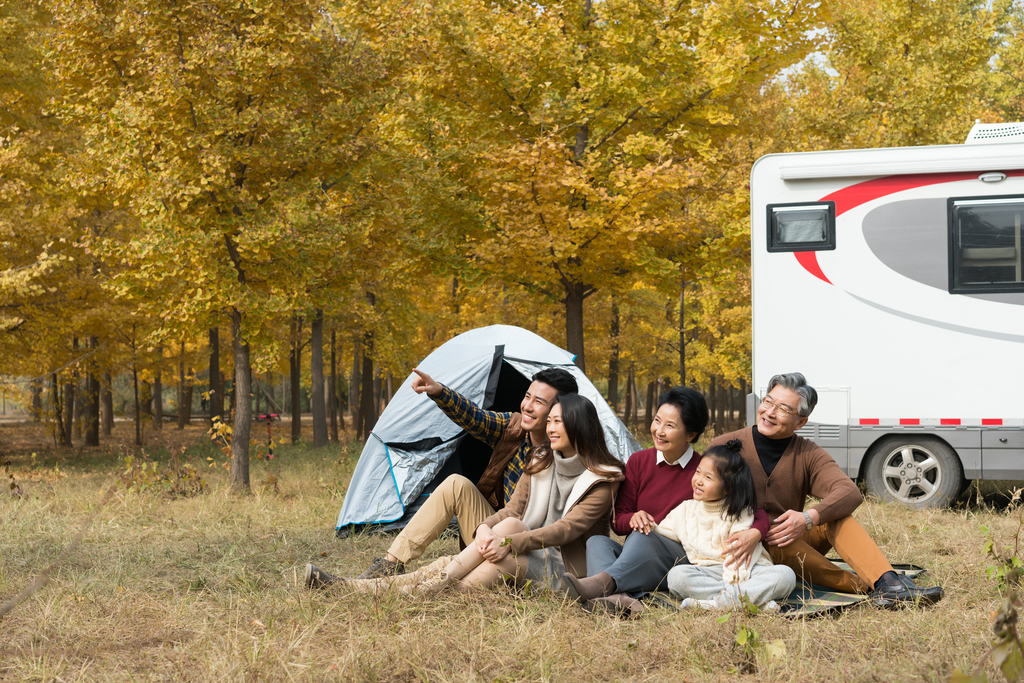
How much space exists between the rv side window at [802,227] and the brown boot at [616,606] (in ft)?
14.9

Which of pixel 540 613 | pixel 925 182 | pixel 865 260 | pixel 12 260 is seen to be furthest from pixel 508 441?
pixel 12 260

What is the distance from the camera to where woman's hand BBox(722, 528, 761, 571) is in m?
3.89

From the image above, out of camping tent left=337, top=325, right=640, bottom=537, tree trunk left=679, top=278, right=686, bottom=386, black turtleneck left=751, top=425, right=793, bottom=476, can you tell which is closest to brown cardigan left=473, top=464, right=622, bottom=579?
black turtleneck left=751, top=425, right=793, bottom=476

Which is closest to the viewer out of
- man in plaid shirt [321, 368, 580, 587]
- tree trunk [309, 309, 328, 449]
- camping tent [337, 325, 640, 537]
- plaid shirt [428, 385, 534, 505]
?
man in plaid shirt [321, 368, 580, 587]

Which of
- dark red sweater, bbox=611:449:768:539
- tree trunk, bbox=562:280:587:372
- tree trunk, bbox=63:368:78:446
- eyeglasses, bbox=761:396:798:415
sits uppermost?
tree trunk, bbox=562:280:587:372

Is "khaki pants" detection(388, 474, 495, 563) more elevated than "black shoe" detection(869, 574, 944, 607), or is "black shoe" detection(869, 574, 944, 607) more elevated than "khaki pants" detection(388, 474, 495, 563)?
"khaki pants" detection(388, 474, 495, 563)

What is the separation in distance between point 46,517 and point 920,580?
658 cm

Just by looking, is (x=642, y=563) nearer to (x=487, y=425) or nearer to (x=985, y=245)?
(x=487, y=425)

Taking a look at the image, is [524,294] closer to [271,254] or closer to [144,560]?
[271,254]

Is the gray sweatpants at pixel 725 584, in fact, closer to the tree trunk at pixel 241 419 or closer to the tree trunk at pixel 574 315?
the tree trunk at pixel 241 419

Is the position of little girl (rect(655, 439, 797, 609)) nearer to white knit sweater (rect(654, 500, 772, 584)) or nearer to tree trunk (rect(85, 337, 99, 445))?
white knit sweater (rect(654, 500, 772, 584))

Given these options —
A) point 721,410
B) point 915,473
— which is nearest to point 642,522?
point 915,473

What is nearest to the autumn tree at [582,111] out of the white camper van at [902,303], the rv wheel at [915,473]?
the white camper van at [902,303]

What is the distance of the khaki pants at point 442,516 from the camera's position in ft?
14.8
